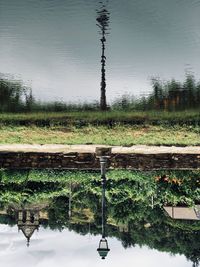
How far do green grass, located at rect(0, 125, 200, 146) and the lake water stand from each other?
169 centimetres

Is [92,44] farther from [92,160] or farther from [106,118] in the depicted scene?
[92,160]

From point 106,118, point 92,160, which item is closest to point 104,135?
point 106,118

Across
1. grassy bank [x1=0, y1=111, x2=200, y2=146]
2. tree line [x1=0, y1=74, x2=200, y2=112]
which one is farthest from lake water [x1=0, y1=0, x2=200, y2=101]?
grassy bank [x1=0, y1=111, x2=200, y2=146]

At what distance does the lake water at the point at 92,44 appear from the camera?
38.1 feet

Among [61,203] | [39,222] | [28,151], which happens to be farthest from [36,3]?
[39,222]

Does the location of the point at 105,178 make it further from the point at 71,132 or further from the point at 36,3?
the point at 36,3

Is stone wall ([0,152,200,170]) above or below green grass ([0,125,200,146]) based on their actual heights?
below

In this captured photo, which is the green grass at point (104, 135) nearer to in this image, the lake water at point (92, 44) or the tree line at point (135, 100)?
the tree line at point (135, 100)

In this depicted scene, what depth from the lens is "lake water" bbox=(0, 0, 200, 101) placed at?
11609 millimetres

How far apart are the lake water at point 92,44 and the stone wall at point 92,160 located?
5.56 ft

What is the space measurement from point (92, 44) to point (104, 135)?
3459 millimetres

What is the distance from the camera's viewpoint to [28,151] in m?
10.3

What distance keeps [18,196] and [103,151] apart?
80.5 inches

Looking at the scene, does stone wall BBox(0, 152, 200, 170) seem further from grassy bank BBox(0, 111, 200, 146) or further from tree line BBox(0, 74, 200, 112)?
tree line BBox(0, 74, 200, 112)
